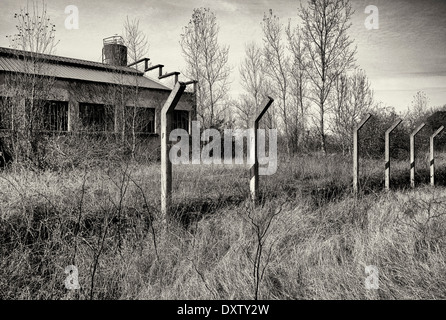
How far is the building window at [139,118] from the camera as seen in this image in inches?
597

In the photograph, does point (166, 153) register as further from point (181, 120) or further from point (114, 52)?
point (114, 52)

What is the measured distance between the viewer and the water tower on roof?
759 inches

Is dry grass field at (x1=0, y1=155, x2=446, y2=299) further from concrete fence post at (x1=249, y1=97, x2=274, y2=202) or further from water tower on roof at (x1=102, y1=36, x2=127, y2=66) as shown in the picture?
water tower on roof at (x1=102, y1=36, x2=127, y2=66)

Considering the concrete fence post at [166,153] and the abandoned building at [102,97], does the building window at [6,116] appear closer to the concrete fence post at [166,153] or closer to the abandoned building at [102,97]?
the abandoned building at [102,97]

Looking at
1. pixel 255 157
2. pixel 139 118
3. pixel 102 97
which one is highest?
pixel 102 97

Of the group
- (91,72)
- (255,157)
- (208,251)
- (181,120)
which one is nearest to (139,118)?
(181,120)

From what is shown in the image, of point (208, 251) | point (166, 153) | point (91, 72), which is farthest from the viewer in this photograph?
point (91, 72)

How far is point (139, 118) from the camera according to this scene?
16.3 meters

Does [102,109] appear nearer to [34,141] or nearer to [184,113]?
[184,113]

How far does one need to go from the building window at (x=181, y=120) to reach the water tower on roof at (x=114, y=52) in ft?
14.2

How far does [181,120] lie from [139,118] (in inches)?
151

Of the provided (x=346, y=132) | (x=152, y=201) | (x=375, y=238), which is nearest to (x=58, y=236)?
(x=152, y=201)

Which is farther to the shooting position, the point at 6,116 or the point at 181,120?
the point at 181,120

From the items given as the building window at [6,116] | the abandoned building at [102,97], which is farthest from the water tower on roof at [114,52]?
the building window at [6,116]
